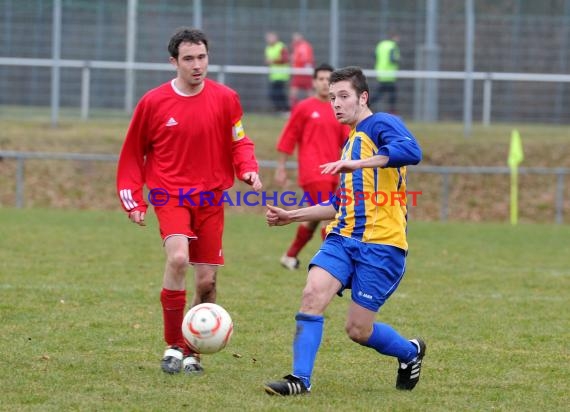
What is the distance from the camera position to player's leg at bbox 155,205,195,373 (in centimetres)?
622

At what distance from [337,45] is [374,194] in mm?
14324

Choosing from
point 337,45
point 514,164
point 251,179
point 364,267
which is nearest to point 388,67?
point 337,45

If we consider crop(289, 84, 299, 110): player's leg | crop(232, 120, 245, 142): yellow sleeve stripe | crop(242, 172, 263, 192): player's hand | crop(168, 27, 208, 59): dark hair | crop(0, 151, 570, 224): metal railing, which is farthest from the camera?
crop(289, 84, 299, 110): player's leg

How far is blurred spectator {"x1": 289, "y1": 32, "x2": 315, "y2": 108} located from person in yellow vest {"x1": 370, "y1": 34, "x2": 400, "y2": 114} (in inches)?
47.2

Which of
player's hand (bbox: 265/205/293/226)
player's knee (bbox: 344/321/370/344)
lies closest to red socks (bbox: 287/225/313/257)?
player's hand (bbox: 265/205/293/226)

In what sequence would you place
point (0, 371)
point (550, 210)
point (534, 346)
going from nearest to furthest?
point (0, 371)
point (534, 346)
point (550, 210)

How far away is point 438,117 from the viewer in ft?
64.5

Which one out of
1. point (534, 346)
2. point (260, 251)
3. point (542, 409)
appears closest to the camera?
point (542, 409)

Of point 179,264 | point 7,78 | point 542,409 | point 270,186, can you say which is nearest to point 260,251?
point 270,186

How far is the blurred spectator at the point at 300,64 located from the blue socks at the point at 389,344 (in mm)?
13485

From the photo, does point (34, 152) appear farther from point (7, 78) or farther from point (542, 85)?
point (542, 85)

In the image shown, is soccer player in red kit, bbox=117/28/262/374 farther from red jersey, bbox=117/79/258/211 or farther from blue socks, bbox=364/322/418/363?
blue socks, bbox=364/322/418/363

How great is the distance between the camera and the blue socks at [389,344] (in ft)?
19.3

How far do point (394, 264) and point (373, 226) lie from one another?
0.23 m
